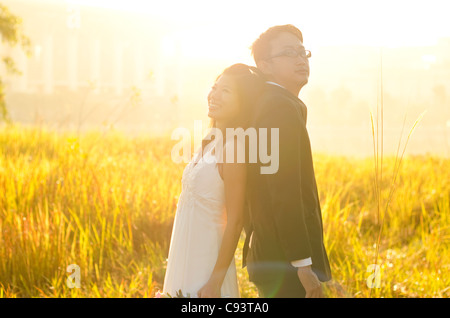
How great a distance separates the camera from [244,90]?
1.81 m

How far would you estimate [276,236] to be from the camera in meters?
1.83

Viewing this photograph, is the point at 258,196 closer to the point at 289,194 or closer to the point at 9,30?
the point at 289,194

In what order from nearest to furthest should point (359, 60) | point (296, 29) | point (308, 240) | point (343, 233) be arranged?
point (308, 240), point (296, 29), point (343, 233), point (359, 60)

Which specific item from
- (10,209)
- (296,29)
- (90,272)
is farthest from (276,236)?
(10,209)

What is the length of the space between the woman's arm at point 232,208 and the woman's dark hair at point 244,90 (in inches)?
4.6

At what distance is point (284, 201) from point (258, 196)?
13 centimetres

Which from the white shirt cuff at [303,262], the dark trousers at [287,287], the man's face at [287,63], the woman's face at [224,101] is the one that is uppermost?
the man's face at [287,63]

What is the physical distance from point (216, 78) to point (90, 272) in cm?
196

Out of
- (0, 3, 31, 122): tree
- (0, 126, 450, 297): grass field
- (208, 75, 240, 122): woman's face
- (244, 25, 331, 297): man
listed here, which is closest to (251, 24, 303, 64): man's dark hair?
(244, 25, 331, 297): man

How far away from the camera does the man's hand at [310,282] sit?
67.6 inches

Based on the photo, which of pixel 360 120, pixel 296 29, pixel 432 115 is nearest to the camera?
pixel 296 29

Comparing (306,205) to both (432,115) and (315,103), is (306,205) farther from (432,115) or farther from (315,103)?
(432,115)

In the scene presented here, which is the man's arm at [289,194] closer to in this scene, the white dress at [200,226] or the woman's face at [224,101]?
the woman's face at [224,101]

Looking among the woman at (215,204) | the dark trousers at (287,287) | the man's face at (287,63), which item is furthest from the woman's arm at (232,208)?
the man's face at (287,63)
